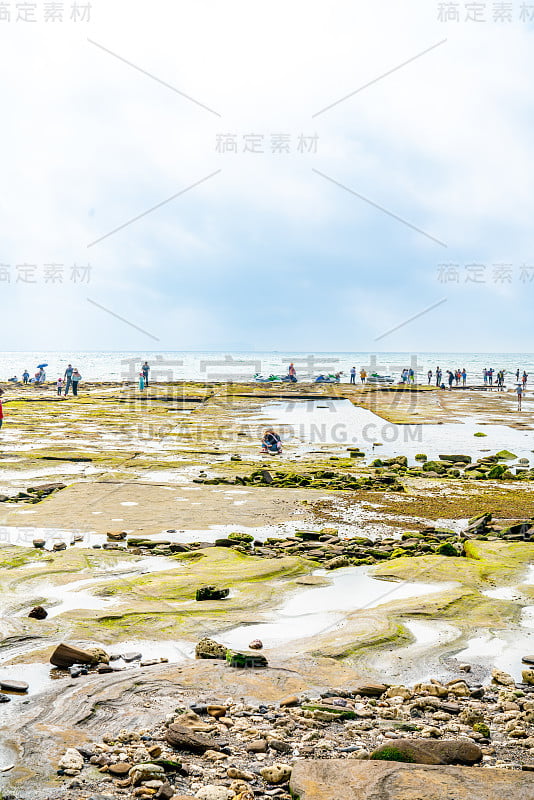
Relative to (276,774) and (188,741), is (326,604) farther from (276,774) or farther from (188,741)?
(276,774)

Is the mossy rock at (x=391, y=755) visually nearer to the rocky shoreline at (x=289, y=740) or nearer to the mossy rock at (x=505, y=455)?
the rocky shoreline at (x=289, y=740)

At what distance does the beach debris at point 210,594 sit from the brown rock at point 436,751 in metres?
4.66

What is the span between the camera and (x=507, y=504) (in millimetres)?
16078

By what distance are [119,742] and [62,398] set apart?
47.9m

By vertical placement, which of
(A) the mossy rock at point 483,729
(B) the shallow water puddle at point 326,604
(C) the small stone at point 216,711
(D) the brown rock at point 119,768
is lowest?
(B) the shallow water puddle at point 326,604

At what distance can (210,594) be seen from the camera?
29.4 ft

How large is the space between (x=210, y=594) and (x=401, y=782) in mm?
5160

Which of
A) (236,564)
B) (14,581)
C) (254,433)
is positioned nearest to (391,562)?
(236,564)

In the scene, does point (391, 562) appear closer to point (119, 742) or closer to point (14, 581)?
point (14, 581)

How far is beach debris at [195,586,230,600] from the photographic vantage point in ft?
29.2

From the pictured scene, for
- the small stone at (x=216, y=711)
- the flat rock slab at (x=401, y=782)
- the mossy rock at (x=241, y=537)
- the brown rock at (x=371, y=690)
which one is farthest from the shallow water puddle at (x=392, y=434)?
the flat rock slab at (x=401, y=782)

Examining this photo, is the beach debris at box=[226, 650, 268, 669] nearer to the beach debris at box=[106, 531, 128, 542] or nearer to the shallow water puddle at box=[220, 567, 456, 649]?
the shallow water puddle at box=[220, 567, 456, 649]

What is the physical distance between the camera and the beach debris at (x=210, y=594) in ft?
29.2

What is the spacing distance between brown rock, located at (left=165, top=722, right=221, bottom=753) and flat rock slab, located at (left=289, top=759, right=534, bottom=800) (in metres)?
0.75
